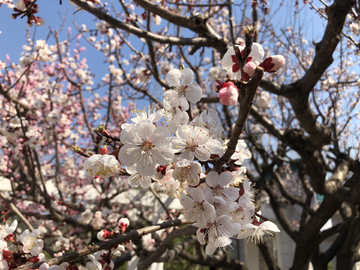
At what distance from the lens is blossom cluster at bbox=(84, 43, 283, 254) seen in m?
0.81

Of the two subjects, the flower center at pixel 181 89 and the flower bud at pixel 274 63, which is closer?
the flower bud at pixel 274 63

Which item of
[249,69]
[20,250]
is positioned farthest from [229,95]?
[20,250]

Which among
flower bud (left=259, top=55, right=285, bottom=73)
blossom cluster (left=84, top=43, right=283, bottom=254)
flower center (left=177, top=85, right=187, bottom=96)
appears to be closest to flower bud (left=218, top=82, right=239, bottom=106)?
blossom cluster (left=84, top=43, right=283, bottom=254)

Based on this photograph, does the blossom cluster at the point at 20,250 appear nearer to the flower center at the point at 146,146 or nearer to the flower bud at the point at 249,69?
the flower center at the point at 146,146

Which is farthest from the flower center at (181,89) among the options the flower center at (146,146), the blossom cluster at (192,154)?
the flower center at (146,146)

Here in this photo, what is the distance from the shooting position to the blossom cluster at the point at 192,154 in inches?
32.1

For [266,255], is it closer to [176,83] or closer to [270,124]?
[270,124]

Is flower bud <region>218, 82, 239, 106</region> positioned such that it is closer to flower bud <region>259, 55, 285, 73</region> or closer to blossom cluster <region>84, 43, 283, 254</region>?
blossom cluster <region>84, 43, 283, 254</region>

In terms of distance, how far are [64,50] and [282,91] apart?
489 centimetres

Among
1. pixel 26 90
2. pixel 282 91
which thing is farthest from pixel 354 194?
pixel 26 90

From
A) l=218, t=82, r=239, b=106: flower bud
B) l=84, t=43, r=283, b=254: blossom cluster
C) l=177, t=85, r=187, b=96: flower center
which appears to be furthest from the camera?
l=177, t=85, r=187, b=96: flower center

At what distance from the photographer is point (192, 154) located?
857 mm

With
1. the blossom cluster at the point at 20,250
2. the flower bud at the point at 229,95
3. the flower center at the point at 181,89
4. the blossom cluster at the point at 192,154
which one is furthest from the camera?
the blossom cluster at the point at 20,250

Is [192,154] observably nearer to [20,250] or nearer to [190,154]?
[190,154]
